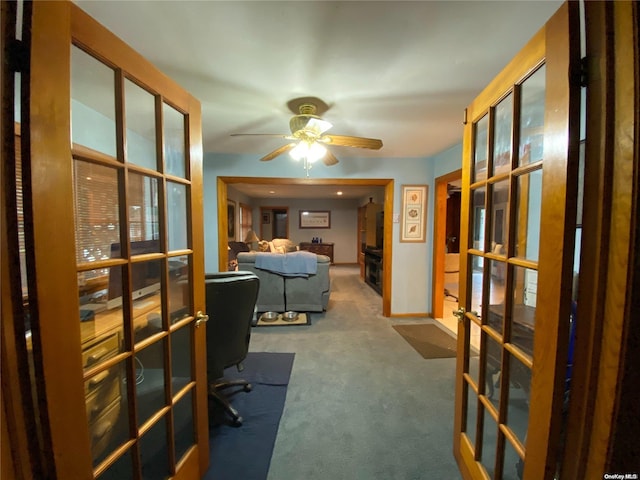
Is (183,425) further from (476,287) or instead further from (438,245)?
(438,245)

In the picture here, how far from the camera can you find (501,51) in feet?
4.33


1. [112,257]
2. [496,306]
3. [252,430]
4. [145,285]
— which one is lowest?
[252,430]

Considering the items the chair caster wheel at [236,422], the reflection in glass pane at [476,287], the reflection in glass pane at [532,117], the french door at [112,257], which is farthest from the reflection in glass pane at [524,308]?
the chair caster wheel at [236,422]

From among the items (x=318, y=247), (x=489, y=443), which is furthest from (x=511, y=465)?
(x=318, y=247)

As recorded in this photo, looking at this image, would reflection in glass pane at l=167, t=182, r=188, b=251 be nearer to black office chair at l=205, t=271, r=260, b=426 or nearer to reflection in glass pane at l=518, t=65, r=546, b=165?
black office chair at l=205, t=271, r=260, b=426

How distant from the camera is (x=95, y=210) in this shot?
0.87m

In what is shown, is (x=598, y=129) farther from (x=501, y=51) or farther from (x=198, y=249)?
(x=198, y=249)

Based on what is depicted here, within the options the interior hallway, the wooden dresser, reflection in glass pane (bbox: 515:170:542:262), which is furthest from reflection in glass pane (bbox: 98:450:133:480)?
the wooden dresser

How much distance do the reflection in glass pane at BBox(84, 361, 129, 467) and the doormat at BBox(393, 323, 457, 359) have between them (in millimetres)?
2456

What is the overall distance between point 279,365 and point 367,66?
8.04 ft

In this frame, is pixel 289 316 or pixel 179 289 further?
pixel 289 316

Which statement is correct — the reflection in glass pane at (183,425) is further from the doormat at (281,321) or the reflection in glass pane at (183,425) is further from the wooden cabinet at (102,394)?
the doormat at (281,321)

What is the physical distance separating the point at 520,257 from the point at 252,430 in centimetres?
179

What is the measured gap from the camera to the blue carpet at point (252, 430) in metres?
1.35
